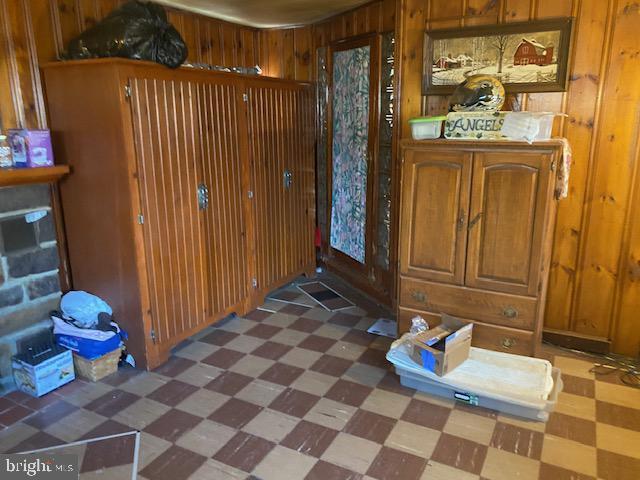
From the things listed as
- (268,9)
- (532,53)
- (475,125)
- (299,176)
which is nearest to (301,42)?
(268,9)

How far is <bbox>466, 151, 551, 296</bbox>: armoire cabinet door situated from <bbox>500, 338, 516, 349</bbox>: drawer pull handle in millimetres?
277

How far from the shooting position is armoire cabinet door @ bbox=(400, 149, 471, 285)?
2.62m

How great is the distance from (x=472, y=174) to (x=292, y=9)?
2.02m

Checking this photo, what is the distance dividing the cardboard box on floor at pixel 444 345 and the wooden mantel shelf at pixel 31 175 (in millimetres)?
2124

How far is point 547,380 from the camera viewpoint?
243cm

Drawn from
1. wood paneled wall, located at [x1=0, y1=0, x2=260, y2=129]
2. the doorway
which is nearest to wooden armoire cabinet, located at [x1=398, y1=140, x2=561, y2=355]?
the doorway

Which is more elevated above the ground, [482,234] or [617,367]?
[482,234]

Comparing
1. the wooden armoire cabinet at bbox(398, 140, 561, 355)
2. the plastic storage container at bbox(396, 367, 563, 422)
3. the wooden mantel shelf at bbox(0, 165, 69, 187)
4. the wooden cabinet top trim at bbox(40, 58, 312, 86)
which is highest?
the wooden cabinet top trim at bbox(40, 58, 312, 86)

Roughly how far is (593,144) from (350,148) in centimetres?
181

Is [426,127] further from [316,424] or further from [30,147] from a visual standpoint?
[30,147]

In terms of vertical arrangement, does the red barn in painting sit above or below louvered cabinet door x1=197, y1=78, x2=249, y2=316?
above

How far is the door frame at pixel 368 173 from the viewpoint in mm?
3594

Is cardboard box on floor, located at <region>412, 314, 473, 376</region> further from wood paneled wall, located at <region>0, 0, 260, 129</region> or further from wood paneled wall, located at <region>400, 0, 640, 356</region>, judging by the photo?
wood paneled wall, located at <region>0, 0, 260, 129</region>

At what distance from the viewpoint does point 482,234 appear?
2.61 m
